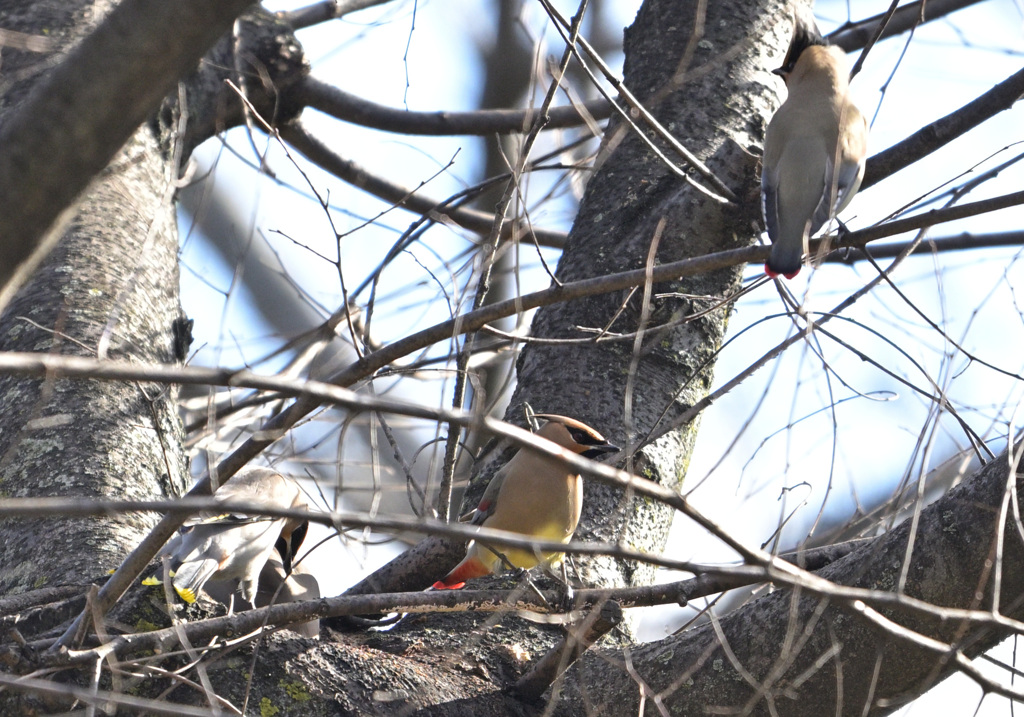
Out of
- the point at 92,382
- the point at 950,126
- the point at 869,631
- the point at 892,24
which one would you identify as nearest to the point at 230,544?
the point at 92,382

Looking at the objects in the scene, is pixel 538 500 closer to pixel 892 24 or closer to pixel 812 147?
pixel 812 147

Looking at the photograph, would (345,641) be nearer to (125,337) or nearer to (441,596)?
(441,596)

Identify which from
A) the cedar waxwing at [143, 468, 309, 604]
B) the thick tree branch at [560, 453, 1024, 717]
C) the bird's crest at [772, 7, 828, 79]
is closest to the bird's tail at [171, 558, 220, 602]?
the cedar waxwing at [143, 468, 309, 604]

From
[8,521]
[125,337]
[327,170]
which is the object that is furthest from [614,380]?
[327,170]

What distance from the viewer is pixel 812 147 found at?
342cm

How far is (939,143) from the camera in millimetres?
2770

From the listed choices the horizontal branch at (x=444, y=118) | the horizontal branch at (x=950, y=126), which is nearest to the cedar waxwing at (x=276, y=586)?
the horizontal branch at (x=444, y=118)

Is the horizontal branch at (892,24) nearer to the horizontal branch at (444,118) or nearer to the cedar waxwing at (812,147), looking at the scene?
the cedar waxwing at (812,147)

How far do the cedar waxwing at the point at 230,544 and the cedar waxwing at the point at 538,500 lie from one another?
0.56m

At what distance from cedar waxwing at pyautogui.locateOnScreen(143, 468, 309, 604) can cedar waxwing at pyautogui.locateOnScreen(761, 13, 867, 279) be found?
170cm

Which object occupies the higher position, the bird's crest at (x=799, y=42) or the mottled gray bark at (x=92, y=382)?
the bird's crest at (x=799, y=42)

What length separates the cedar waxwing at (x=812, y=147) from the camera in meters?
3.27

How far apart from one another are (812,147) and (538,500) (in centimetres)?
139

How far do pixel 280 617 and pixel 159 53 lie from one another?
1229mm
